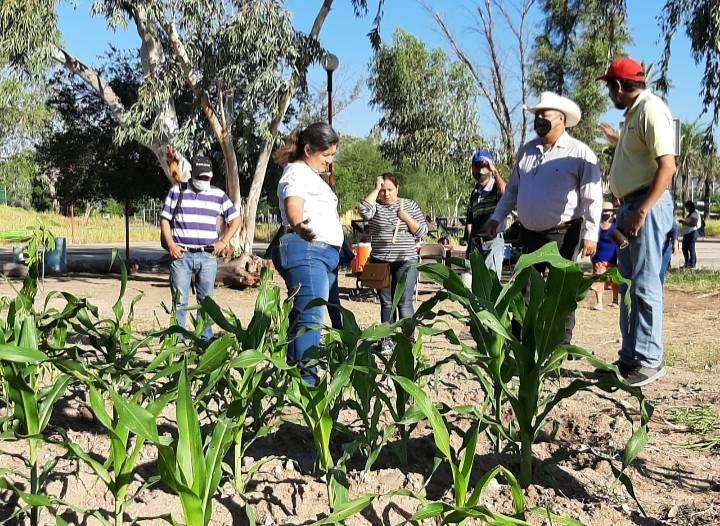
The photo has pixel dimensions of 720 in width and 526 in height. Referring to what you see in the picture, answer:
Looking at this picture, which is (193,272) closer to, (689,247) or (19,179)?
(689,247)

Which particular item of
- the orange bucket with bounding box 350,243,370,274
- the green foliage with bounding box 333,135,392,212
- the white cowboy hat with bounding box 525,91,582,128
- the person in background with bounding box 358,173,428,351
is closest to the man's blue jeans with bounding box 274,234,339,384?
the white cowboy hat with bounding box 525,91,582,128

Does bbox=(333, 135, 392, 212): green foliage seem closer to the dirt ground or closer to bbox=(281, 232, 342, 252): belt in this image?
bbox=(281, 232, 342, 252): belt

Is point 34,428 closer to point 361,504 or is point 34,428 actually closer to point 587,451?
point 361,504

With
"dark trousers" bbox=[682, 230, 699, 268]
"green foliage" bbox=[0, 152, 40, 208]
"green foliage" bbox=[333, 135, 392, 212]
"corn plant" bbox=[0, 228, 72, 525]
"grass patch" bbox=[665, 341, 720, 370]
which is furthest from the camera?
"green foliage" bbox=[0, 152, 40, 208]

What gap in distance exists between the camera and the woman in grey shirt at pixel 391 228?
6.57 metres

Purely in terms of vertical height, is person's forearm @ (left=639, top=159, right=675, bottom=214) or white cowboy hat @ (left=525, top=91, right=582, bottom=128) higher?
white cowboy hat @ (left=525, top=91, right=582, bottom=128)

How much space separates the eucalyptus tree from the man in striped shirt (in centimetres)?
768

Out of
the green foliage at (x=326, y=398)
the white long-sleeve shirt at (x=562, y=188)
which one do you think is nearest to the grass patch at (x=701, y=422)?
the green foliage at (x=326, y=398)

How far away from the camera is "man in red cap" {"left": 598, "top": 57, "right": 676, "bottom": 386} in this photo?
4.14 m

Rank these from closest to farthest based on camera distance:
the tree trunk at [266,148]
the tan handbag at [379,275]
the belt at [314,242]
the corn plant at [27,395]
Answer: the corn plant at [27,395], the belt at [314,242], the tan handbag at [379,275], the tree trunk at [266,148]

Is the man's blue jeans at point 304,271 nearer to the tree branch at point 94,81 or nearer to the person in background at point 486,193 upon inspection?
the person in background at point 486,193

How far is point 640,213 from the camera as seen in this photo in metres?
4.09

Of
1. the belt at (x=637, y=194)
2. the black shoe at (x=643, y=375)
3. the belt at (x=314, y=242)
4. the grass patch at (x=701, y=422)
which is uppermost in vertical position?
the belt at (x=637, y=194)

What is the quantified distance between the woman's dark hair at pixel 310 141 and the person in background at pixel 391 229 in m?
2.34
